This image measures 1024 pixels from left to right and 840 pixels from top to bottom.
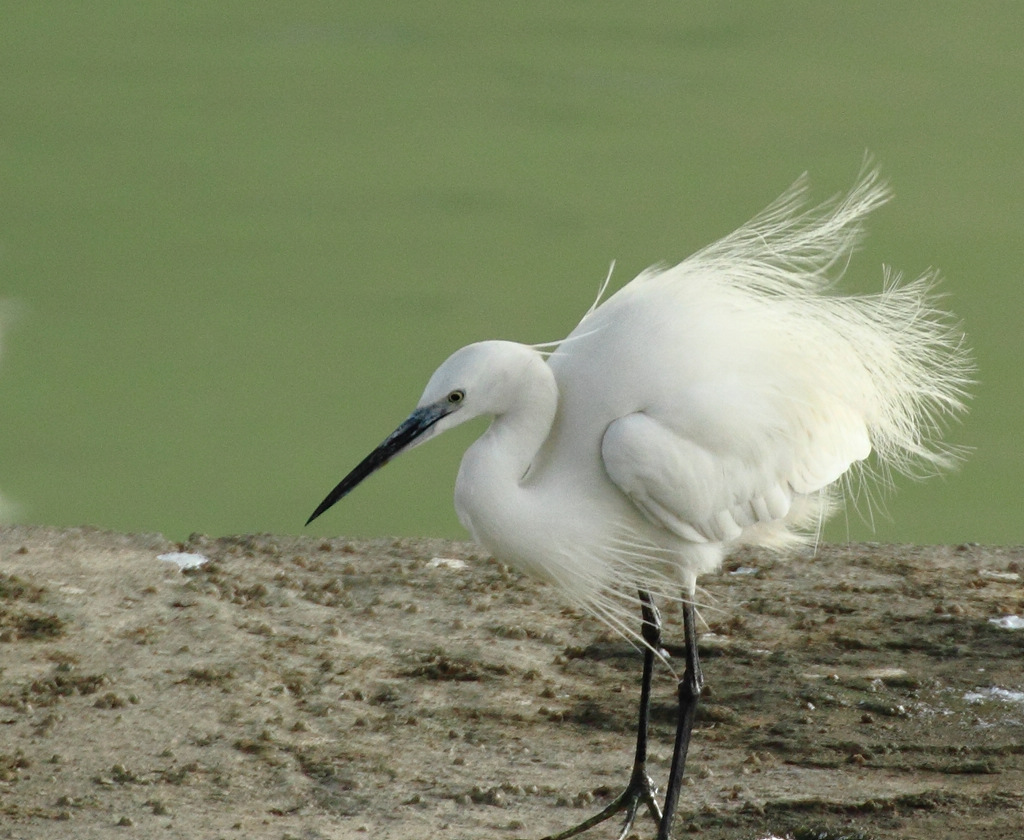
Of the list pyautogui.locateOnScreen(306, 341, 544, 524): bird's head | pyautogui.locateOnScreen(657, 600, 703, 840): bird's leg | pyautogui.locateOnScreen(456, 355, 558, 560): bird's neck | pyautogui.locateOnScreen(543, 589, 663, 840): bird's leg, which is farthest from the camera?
pyautogui.locateOnScreen(543, 589, 663, 840): bird's leg

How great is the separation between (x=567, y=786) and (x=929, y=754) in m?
0.92

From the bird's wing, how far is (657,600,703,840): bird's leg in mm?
234

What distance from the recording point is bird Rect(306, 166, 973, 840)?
10.0ft

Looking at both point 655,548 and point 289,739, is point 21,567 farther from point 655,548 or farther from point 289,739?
point 655,548

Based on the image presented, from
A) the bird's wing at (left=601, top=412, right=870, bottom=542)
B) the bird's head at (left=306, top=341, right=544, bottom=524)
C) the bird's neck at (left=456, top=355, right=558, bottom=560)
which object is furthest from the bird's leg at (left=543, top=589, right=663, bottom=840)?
the bird's head at (left=306, top=341, right=544, bottom=524)

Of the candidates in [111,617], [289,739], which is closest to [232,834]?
[289,739]

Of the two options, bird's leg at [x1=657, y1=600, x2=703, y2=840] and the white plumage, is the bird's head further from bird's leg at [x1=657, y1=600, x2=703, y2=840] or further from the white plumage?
bird's leg at [x1=657, y1=600, x2=703, y2=840]

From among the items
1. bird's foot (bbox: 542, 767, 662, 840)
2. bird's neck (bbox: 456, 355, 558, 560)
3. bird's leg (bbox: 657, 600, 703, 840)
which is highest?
bird's neck (bbox: 456, 355, 558, 560)

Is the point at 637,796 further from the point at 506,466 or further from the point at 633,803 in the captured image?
the point at 506,466

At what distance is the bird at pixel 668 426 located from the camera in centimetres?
305

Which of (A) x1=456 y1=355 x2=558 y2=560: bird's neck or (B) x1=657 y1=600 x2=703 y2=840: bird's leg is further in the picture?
(B) x1=657 y1=600 x2=703 y2=840: bird's leg

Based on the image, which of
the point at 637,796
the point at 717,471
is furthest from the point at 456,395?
the point at 637,796

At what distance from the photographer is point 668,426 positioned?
316cm

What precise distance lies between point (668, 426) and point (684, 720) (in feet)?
2.33
